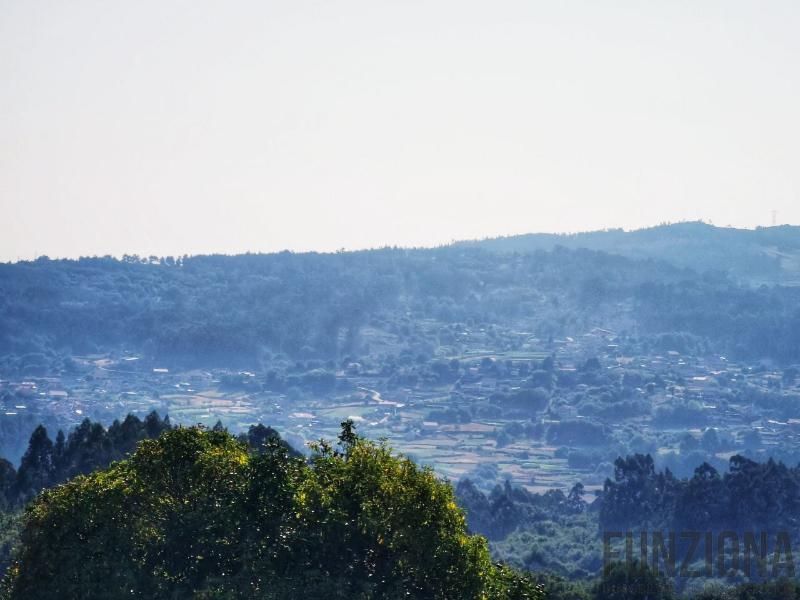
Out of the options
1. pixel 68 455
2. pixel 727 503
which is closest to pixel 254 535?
pixel 68 455

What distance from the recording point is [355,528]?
46.5m

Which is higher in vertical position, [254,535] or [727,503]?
[254,535]

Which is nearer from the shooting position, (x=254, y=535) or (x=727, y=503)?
(x=254, y=535)

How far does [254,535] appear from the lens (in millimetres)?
47219

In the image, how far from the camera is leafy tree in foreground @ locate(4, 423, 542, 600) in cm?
4572

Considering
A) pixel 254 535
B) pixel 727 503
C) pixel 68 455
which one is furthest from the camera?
pixel 727 503

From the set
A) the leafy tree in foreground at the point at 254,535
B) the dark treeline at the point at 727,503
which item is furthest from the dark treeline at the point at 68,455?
the leafy tree in foreground at the point at 254,535

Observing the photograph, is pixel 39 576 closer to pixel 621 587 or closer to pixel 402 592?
pixel 402 592

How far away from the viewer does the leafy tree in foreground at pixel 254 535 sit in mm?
45719

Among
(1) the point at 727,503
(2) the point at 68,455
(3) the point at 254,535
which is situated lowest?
(1) the point at 727,503

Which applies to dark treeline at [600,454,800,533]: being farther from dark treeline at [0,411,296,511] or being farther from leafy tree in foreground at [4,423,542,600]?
leafy tree in foreground at [4,423,542,600]

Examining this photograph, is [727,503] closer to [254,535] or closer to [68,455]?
[68,455]

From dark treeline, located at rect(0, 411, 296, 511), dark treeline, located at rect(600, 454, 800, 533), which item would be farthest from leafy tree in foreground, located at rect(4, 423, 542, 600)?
dark treeline, located at rect(600, 454, 800, 533)

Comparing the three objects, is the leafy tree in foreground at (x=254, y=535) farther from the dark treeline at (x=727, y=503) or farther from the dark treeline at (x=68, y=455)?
the dark treeline at (x=727, y=503)
